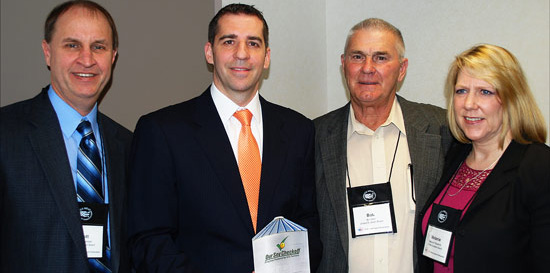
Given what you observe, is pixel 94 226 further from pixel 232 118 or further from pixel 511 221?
pixel 511 221

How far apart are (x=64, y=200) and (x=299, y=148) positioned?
112cm

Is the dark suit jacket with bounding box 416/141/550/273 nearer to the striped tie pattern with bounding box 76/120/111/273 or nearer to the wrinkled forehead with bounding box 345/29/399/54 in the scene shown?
the wrinkled forehead with bounding box 345/29/399/54

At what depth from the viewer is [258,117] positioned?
2.55 metres

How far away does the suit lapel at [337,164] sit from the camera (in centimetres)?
Answer: 280

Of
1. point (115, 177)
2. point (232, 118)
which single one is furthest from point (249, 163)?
point (115, 177)

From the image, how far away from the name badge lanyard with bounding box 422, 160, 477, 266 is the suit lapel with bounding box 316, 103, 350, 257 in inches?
18.1

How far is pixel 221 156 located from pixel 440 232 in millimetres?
1102

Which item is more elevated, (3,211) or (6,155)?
(6,155)

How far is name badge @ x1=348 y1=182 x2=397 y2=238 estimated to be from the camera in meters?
2.76

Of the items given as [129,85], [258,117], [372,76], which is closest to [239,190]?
[258,117]

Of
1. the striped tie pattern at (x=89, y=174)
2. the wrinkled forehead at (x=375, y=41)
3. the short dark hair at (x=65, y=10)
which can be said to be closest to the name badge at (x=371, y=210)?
the wrinkled forehead at (x=375, y=41)

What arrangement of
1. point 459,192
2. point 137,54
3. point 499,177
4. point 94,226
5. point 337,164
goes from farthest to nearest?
point 337,164
point 137,54
point 459,192
point 499,177
point 94,226

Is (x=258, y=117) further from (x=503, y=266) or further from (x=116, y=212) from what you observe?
(x=503, y=266)

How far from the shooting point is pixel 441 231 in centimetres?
245
